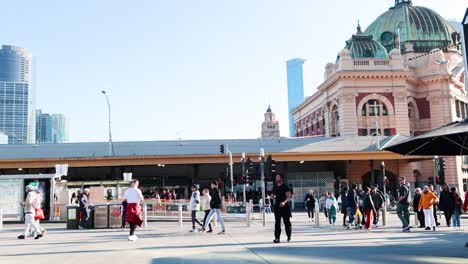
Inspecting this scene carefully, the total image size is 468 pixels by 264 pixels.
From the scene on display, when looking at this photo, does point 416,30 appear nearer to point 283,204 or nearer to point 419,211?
point 419,211

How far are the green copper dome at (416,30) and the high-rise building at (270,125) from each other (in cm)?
7509

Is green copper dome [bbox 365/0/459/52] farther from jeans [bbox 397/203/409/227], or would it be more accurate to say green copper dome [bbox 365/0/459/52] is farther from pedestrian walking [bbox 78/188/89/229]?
pedestrian walking [bbox 78/188/89/229]

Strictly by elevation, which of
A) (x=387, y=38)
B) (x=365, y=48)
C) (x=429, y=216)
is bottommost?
(x=429, y=216)

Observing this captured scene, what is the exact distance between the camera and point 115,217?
20406 mm

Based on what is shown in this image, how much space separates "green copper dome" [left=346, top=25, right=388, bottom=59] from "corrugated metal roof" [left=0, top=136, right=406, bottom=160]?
19.6 metres

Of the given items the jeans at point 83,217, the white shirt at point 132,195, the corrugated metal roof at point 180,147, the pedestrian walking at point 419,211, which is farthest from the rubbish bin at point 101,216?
the corrugated metal roof at point 180,147

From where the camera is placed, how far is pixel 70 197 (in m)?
27.2

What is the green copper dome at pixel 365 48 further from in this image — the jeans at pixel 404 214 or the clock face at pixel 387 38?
the jeans at pixel 404 214

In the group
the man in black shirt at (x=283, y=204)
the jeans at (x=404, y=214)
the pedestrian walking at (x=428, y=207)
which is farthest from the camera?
the pedestrian walking at (x=428, y=207)

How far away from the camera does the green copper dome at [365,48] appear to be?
209 ft

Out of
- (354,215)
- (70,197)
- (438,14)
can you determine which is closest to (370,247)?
(354,215)

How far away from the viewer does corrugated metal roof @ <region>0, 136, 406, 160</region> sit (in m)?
A: 43.9

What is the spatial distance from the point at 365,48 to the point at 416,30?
434 inches

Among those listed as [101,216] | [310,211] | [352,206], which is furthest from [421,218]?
[101,216]
